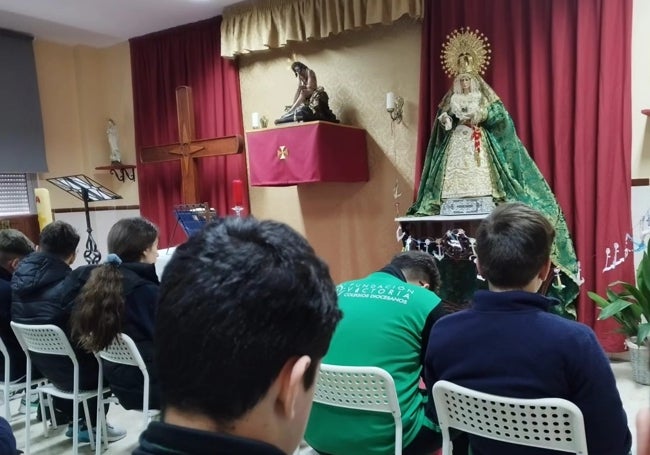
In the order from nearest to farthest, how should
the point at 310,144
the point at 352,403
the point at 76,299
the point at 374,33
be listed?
the point at 352,403, the point at 76,299, the point at 310,144, the point at 374,33

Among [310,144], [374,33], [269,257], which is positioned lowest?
[269,257]

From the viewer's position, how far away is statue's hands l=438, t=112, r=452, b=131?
338cm

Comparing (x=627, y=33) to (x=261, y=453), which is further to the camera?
(x=627, y=33)

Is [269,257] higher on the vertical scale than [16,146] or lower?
lower

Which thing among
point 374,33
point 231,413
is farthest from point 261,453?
point 374,33

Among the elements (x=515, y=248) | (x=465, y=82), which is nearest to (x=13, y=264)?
(x=515, y=248)

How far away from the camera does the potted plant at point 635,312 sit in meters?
2.80

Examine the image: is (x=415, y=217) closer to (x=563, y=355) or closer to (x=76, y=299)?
(x=76, y=299)

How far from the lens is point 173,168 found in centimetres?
528

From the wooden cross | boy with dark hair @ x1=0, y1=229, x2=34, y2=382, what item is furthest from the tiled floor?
the wooden cross

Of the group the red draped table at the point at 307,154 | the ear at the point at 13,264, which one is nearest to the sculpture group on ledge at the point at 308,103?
the red draped table at the point at 307,154

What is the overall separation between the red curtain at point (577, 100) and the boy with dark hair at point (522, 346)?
7.20 ft

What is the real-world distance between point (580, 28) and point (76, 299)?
3.18m

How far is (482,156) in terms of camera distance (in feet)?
10.9
